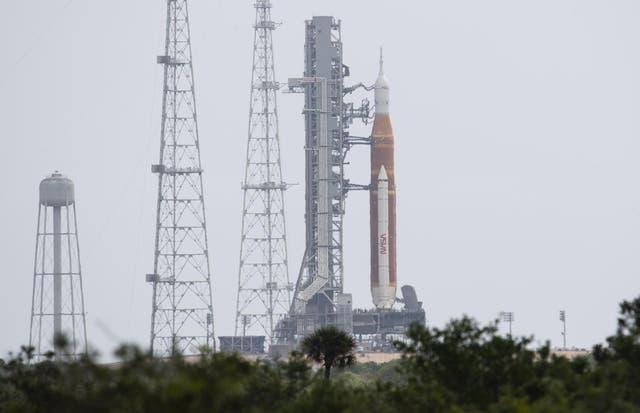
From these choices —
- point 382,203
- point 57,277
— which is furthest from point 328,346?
point 57,277

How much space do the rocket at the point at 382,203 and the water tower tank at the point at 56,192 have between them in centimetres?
2090

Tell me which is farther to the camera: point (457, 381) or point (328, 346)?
point (328, 346)

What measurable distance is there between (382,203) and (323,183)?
4215 millimetres

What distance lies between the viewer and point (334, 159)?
441 feet

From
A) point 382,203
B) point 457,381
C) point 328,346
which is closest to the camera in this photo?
point 457,381

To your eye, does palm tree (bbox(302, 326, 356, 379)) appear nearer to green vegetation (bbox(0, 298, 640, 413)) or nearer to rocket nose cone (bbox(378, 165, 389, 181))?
green vegetation (bbox(0, 298, 640, 413))

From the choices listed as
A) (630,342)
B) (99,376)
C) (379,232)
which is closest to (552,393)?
(630,342)

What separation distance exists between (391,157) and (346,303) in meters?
10.6

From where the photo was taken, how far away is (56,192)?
444ft

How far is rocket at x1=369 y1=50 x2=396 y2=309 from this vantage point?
13300 centimetres

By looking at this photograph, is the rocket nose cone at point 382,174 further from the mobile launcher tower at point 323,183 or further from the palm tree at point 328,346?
the palm tree at point 328,346

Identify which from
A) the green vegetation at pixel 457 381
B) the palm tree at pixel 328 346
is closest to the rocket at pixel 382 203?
the palm tree at pixel 328 346

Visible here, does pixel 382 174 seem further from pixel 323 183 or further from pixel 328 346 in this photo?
pixel 328 346

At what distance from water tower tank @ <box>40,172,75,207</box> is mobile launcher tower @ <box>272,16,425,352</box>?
16.5 metres
